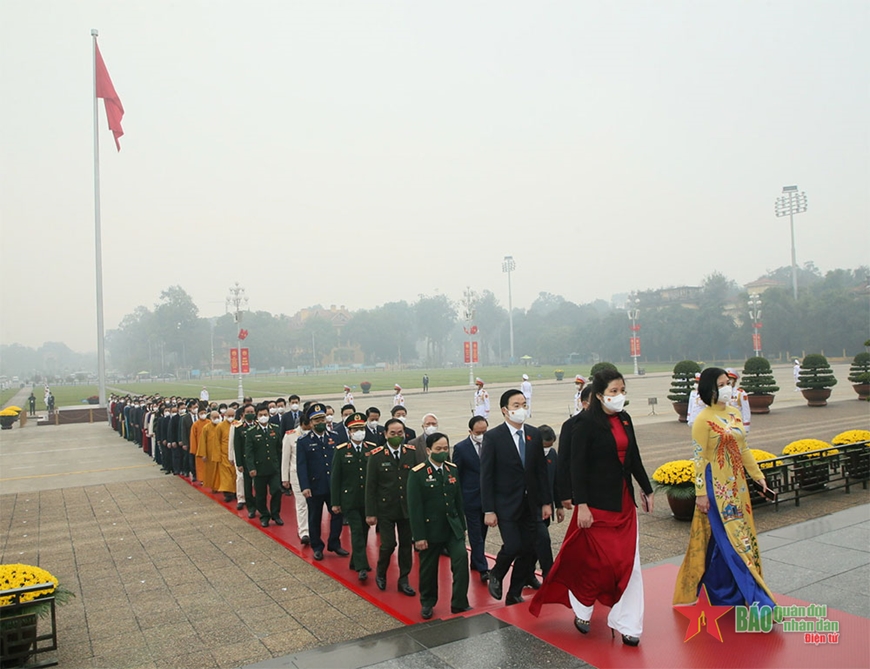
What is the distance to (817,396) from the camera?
2364cm

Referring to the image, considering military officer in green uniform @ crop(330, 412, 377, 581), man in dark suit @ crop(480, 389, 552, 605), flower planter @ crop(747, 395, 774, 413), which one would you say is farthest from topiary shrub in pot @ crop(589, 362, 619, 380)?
flower planter @ crop(747, 395, 774, 413)

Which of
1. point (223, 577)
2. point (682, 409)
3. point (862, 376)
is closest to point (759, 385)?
point (682, 409)

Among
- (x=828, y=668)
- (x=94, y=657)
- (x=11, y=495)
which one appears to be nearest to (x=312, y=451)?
(x=94, y=657)

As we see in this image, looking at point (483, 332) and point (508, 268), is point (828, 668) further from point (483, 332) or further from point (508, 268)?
Answer: point (483, 332)

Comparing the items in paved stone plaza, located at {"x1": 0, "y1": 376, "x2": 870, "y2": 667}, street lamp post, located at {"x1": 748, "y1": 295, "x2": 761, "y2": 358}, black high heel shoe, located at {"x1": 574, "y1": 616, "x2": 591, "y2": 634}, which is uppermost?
street lamp post, located at {"x1": 748, "y1": 295, "x2": 761, "y2": 358}

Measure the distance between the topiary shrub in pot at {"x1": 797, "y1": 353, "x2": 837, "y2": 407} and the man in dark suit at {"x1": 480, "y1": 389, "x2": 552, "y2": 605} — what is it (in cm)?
2185

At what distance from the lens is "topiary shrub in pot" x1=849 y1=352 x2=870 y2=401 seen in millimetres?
25453

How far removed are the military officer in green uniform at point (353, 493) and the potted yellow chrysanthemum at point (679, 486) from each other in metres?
3.82

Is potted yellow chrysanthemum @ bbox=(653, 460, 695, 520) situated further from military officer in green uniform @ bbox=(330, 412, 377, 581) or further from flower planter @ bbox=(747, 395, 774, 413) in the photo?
flower planter @ bbox=(747, 395, 774, 413)

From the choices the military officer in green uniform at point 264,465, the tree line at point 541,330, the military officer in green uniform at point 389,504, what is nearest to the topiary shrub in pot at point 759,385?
the military officer in green uniform at point 264,465

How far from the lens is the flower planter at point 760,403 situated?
2184 centimetres

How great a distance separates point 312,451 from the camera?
7.52 metres

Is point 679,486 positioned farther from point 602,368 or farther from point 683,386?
point 683,386

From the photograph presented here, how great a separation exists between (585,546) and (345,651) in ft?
6.05
